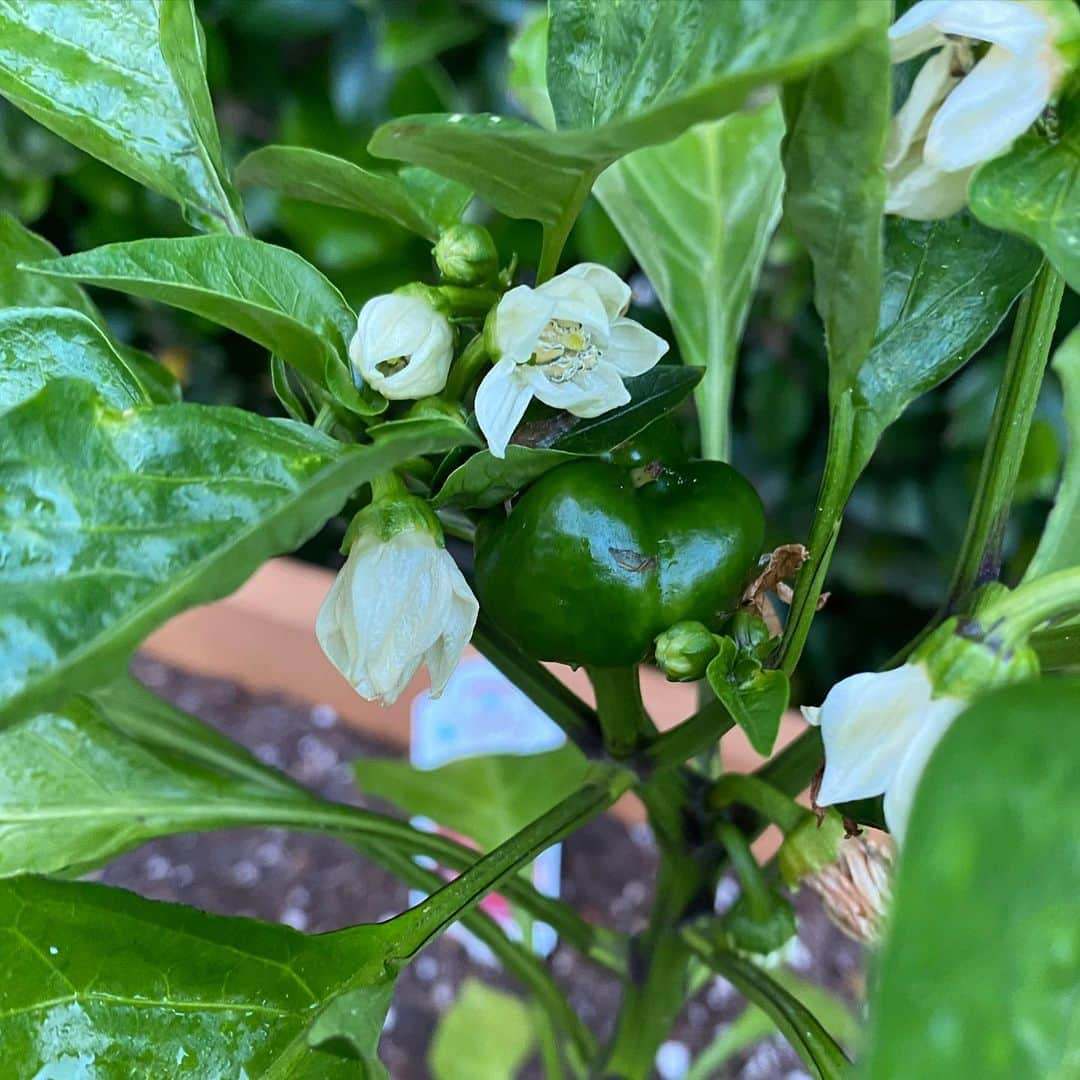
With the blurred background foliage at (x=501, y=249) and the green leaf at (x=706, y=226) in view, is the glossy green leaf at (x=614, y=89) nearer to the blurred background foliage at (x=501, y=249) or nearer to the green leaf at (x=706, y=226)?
the green leaf at (x=706, y=226)

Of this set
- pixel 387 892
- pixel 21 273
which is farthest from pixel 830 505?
pixel 387 892

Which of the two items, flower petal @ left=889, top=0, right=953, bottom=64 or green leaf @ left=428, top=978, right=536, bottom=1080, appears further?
green leaf @ left=428, top=978, right=536, bottom=1080

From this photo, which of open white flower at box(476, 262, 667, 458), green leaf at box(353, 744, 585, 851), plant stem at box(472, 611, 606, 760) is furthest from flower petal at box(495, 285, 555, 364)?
green leaf at box(353, 744, 585, 851)

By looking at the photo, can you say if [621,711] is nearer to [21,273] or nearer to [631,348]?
[631,348]

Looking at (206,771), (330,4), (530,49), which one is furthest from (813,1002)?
(330,4)

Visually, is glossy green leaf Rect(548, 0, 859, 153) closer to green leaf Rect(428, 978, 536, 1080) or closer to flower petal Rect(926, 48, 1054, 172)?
flower petal Rect(926, 48, 1054, 172)

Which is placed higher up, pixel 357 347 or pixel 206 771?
pixel 357 347

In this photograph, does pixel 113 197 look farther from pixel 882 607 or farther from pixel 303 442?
pixel 303 442
